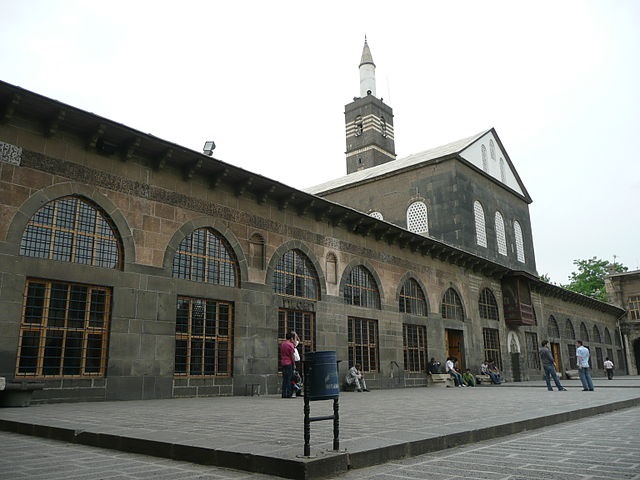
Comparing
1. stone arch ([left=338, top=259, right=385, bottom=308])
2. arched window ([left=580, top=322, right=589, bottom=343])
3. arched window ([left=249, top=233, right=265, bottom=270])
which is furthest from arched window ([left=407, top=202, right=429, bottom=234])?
arched window ([left=580, top=322, right=589, bottom=343])

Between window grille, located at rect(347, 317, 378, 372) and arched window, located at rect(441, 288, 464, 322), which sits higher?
arched window, located at rect(441, 288, 464, 322)

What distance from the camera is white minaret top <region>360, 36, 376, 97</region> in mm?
59406

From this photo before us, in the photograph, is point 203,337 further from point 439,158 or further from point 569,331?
point 569,331

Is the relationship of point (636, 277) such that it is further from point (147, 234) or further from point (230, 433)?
point (230, 433)

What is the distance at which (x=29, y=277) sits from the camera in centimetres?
1110

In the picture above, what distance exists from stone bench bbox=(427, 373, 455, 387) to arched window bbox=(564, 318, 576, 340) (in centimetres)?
1864

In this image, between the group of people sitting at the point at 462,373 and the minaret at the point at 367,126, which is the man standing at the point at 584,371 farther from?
the minaret at the point at 367,126

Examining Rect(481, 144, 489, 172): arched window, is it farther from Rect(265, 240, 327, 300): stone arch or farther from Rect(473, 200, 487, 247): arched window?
Rect(265, 240, 327, 300): stone arch

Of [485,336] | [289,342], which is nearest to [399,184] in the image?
[485,336]

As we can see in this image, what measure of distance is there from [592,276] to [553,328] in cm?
3183

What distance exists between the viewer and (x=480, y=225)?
1235 inches

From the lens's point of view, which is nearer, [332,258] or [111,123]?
[111,123]

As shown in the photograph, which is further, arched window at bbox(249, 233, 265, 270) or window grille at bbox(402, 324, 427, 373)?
window grille at bbox(402, 324, 427, 373)

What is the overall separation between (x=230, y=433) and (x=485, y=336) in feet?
76.6
